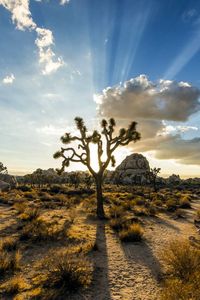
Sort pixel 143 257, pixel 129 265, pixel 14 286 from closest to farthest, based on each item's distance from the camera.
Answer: pixel 14 286 → pixel 129 265 → pixel 143 257

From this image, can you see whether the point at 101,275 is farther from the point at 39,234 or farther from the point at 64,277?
the point at 39,234

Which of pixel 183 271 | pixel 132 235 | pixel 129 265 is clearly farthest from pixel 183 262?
pixel 132 235

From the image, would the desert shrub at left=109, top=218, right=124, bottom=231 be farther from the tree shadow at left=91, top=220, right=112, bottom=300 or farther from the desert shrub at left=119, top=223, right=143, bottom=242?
the tree shadow at left=91, top=220, right=112, bottom=300

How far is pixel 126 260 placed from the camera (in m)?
9.21

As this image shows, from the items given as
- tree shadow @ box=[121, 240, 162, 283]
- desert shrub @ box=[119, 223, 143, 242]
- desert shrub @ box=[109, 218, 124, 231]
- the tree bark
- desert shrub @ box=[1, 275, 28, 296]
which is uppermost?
the tree bark

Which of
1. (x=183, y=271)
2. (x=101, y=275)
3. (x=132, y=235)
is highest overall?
(x=132, y=235)

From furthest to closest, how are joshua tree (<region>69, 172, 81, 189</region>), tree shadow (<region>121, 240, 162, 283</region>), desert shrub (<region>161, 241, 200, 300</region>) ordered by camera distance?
joshua tree (<region>69, 172, 81, 189</region>), tree shadow (<region>121, 240, 162, 283</region>), desert shrub (<region>161, 241, 200, 300</region>)

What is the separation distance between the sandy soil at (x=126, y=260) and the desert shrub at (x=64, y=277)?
283 mm

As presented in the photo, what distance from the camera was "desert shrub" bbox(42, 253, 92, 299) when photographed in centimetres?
642

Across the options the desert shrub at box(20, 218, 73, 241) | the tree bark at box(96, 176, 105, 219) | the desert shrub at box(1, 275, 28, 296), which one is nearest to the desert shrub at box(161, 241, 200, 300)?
the desert shrub at box(1, 275, 28, 296)

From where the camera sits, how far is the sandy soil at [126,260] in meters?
6.57

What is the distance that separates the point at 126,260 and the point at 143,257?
2.41 ft

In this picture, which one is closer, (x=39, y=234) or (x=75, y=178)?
(x=39, y=234)

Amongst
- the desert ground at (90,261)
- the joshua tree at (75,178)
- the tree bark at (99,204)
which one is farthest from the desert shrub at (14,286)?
the joshua tree at (75,178)
